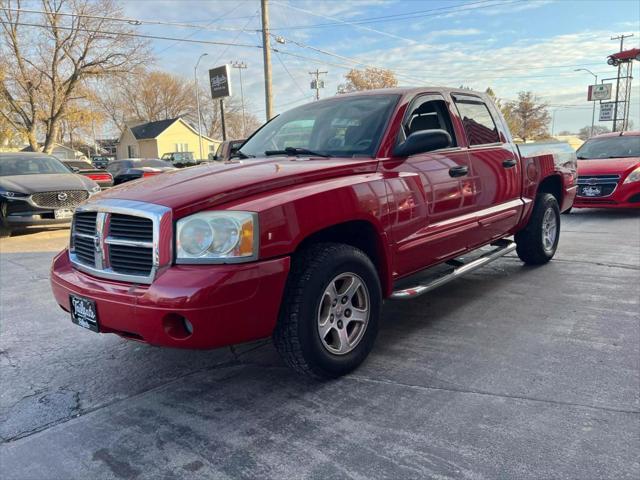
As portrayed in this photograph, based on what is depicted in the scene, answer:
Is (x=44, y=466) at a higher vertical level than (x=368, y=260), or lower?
lower

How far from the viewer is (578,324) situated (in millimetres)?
4043

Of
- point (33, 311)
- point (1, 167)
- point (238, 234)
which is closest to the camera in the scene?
point (238, 234)

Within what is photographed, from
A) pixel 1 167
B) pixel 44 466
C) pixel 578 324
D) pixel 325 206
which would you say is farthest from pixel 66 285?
pixel 1 167

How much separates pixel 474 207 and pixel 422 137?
3.75 ft

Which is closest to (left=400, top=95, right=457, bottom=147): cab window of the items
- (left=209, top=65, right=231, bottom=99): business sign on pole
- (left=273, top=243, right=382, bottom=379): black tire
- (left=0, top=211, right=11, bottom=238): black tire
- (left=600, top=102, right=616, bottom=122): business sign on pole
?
(left=273, top=243, right=382, bottom=379): black tire

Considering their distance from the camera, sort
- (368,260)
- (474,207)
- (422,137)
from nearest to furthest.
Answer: (368,260), (422,137), (474,207)

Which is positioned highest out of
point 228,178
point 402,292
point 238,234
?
point 228,178

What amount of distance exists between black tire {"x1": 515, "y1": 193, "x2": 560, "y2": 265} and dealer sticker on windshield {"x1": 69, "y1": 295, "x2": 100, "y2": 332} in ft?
15.2

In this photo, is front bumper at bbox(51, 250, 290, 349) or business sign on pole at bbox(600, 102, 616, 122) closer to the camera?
front bumper at bbox(51, 250, 290, 349)

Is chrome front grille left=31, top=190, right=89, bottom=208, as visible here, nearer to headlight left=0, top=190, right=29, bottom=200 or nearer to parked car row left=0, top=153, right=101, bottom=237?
parked car row left=0, top=153, right=101, bottom=237

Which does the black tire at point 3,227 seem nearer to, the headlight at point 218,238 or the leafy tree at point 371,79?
the headlight at point 218,238

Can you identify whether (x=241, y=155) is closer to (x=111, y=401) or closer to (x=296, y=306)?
(x=296, y=306)

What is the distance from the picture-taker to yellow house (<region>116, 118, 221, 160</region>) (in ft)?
205

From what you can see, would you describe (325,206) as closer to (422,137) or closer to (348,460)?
(422,137)
